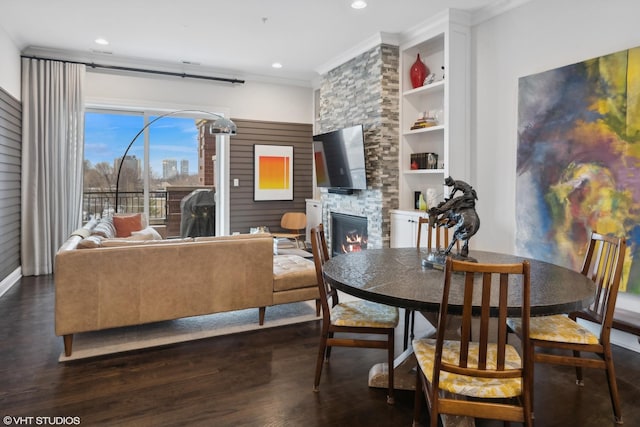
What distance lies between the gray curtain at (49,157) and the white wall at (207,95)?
39 centimetres

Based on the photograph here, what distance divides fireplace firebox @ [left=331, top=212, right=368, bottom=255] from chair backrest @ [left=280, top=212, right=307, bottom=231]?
1006 mm

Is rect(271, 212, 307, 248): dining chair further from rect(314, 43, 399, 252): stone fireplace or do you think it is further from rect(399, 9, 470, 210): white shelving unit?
rect(399, 9, 470, 210): white shelving unit

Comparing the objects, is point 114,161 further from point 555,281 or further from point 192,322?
point 555,281

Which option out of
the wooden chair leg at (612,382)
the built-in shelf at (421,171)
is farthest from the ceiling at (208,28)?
the wooden chair leg at (612,382)

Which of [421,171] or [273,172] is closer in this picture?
[421,171]

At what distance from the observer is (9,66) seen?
4.84 m

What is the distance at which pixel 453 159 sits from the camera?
14.4 feet

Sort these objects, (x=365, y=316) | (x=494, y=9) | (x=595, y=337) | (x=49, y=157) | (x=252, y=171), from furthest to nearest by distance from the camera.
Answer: (x=252, y=171) → (x=49, y=157) → (x=494, y=9) → (x=365, y=316) → (x=595, y=337)

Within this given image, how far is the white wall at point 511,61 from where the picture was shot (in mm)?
3209

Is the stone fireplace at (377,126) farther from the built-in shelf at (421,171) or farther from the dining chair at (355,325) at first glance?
the dining chair at (355,325)

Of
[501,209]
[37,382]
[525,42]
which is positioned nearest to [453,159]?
[501,209]

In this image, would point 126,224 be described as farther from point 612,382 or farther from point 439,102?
point 612,382

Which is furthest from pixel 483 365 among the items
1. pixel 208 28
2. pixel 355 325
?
pixel 208 28

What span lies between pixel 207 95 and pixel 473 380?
612 centimetres
